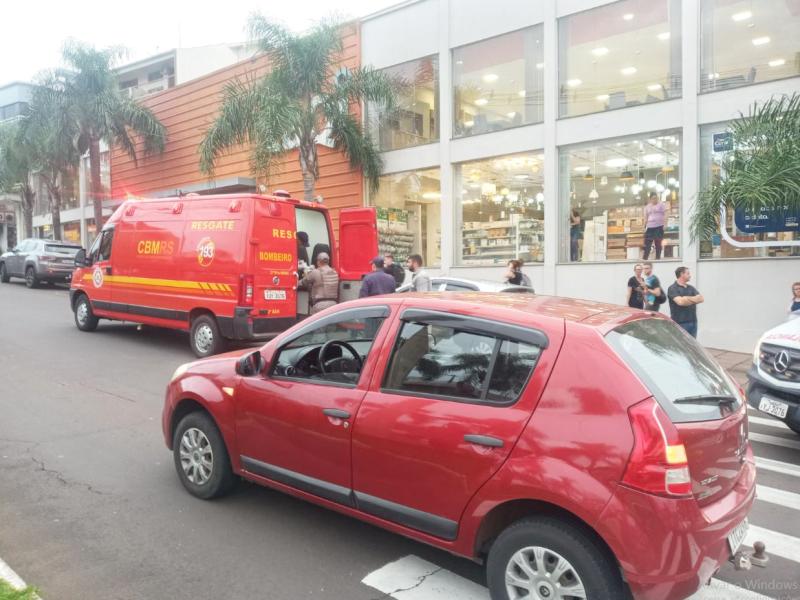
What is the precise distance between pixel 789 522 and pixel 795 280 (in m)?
8.29

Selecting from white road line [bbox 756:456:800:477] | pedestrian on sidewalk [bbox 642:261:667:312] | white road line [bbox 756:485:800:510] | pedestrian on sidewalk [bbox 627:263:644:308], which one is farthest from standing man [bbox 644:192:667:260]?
white road line [bbox 756:485:800:510]

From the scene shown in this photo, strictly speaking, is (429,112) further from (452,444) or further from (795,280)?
(452,444)

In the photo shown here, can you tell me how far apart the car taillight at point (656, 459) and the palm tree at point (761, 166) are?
792 centimetres

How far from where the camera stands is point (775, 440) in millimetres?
6227

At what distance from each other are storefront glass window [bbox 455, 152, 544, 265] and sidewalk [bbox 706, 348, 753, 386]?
433 cm

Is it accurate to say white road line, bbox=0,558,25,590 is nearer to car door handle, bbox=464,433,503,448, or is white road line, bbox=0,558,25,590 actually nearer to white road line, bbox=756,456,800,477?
car door handle, bbox=464,433,503,448

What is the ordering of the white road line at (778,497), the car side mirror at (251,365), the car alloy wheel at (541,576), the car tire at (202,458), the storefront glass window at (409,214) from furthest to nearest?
the storefront glass window at (409,214)
the white road line at (778,497)
the car tire at (202,458)
the car side mirror at (251,365)
the car alloy wheel at (541,576)

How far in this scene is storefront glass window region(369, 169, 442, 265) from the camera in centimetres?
1617

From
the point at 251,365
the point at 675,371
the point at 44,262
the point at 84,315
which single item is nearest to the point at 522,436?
the point at 675,371

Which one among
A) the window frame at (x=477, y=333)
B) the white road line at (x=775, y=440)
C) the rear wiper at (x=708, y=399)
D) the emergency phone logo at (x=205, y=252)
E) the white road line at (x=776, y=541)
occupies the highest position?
the emergency phone logo at (x=205, y=252)

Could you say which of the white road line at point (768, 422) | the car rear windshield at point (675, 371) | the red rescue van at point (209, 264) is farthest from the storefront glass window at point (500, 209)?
the car rear windshield at point (675, 371)

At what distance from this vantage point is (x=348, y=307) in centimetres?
378

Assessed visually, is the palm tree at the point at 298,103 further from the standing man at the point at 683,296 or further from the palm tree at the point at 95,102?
the standing man at the point at 683,296

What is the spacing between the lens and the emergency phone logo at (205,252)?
923 cm
